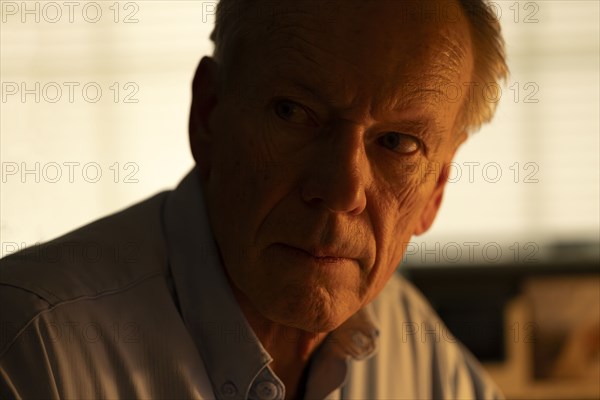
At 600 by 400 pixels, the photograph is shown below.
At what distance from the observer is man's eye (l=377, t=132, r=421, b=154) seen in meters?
1.10

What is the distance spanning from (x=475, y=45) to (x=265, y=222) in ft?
1.48

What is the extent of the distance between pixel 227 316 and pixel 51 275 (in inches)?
10.2

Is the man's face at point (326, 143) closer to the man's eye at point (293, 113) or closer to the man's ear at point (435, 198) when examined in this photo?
the man's eye at point (293, 113)

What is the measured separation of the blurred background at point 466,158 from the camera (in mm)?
2477

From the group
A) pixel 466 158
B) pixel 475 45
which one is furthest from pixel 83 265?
pixel 466 158

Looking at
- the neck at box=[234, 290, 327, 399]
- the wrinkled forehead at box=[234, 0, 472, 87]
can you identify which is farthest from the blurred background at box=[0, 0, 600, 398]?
the wrinkled forehead at box=[234, 0, 472, 87]

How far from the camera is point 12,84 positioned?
91.6 inches

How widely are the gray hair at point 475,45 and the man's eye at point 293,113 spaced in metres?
0.12

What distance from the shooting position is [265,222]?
1.06 metres

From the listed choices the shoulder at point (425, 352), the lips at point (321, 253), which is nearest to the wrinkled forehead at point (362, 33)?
the lips at point (321, 253)

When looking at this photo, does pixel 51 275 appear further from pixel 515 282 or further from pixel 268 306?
pixel 515 282

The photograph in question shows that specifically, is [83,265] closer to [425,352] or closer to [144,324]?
[144,324]

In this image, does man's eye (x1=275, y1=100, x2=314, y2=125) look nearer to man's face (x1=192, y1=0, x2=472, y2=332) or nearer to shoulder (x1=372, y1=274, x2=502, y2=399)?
man's face (x1=192, y1=0, x2=472, y2=332)

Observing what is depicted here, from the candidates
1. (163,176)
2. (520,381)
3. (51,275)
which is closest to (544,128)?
(520,381)
